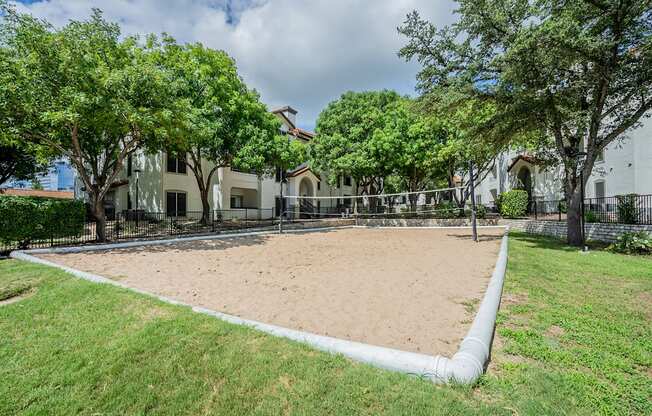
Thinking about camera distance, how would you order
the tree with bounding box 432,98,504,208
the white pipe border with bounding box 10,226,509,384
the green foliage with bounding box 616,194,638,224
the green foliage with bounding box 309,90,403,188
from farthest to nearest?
the green foliage with bounding box 309,90,403,188
the tree with bounding box 432,98,504,208
the green foliage with bounding box 616,194,638,224
the white pipe border with bounding box 10,226,509,384

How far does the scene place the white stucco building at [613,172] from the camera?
1583cm

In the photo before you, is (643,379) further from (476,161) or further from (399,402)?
(476,161)

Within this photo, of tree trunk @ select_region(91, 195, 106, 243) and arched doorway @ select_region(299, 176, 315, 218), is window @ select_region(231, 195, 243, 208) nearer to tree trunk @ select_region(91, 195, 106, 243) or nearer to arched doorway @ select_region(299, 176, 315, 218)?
arched doorway @ select_region(299, 176, 315, 218)

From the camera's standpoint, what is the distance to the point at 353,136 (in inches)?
921

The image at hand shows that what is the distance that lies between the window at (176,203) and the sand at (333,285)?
38.0 ft

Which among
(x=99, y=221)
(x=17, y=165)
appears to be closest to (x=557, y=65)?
(x=99, y=221)

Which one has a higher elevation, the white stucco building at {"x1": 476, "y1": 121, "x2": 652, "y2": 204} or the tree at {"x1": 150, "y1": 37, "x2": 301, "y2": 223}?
the tree at {"x1": 150, "y1": 37, "x2": 301, "y2": 223}

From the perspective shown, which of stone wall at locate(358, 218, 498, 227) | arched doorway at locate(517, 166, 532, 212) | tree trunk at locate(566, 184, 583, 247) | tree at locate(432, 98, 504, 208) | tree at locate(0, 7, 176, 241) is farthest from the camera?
arched doorway at locate(517, 166, 532, 212)

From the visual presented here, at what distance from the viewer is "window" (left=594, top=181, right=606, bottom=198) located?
62.3ft

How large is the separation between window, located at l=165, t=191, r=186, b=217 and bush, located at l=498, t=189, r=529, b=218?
77.1 ft

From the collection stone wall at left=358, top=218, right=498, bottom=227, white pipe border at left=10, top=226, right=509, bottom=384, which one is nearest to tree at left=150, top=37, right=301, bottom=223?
stone wall at left=358, top=218, right=498, bottom=227

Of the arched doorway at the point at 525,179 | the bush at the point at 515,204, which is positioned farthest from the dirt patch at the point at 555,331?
the arched doorway at the point at 525,179

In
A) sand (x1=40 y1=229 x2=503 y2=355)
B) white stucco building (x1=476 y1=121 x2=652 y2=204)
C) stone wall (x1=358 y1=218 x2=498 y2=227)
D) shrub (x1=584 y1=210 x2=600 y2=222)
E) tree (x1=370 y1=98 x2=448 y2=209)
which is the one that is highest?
tree (x1=370 y1=98 x2=448 y2=209)

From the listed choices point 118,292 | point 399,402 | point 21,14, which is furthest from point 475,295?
point 21,14
